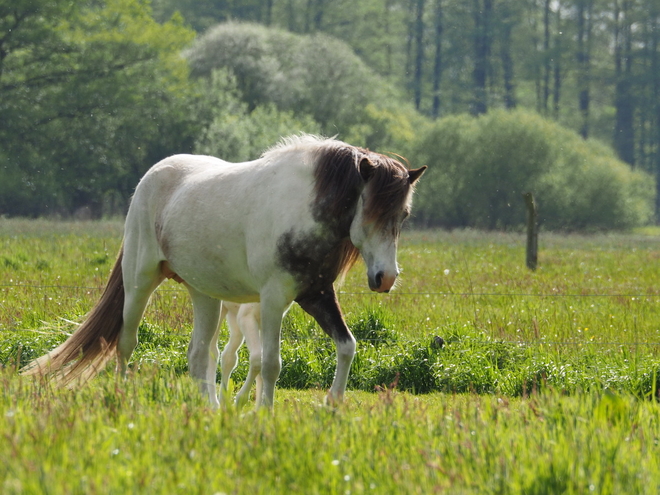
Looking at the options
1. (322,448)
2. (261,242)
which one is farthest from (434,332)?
(322,448)

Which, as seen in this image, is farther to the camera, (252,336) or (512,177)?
(512,177)

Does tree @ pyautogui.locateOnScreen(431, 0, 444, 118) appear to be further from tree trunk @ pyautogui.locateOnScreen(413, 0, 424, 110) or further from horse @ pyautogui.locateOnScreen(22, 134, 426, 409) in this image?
horse @ pyautogui.locateOnScreen(22, 134, 426, 409)

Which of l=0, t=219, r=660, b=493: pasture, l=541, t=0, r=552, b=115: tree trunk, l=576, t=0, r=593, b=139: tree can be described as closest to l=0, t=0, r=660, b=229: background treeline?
l=576, t=0, r=593, b=139: tree

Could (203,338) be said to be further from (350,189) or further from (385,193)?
(385,193)

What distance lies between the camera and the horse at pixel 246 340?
661 cm

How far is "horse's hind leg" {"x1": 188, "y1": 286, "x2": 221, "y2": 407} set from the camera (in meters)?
6.47

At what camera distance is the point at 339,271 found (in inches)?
220

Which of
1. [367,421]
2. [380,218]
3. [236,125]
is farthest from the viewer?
[236,125]

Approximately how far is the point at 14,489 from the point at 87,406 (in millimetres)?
1398

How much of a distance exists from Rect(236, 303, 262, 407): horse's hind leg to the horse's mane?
147 centimetres

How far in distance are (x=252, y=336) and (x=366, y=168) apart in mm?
2141

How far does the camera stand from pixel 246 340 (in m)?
6.85

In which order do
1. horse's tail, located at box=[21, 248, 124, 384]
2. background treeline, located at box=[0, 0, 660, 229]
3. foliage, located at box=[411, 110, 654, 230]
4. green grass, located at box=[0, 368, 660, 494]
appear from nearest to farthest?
green grass, located at box=[0, 368, 660, 494] < horse's tail, located at box=[21, 248, 124, 384] < background treeline, located at box=[0, 0, 660, 229] < foliage, located at box=[411, 110, 654, 230]

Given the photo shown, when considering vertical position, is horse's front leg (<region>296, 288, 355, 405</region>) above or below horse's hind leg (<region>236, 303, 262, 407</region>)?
above
